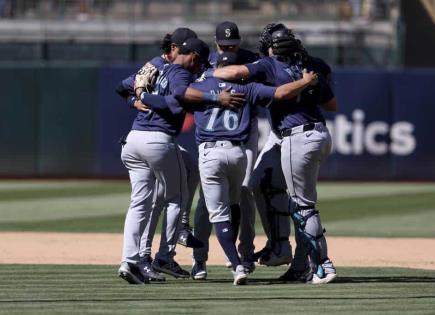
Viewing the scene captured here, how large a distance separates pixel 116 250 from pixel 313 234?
3.08 m

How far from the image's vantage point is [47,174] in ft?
61.7

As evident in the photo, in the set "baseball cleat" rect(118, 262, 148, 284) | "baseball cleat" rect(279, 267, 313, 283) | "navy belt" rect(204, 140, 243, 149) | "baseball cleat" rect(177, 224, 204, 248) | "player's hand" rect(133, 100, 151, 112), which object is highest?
"player's hand" rect(133, 100, 151, 112)

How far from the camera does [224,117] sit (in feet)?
24.5

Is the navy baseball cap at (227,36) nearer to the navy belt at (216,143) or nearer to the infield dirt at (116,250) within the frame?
the navy belt at (216,143)

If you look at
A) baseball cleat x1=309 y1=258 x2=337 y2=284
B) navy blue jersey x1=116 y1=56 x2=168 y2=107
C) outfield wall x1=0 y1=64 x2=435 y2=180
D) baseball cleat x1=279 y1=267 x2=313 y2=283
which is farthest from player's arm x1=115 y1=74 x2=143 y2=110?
outfield wall x1=0 y1=64 x2=435 y2=180

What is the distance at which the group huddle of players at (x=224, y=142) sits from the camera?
24.3ft

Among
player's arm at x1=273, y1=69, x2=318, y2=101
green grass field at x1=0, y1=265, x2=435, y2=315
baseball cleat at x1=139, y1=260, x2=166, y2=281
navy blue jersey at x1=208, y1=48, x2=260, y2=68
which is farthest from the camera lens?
navy blue jersey at x1=208, y1=48, x2=260, y2=68

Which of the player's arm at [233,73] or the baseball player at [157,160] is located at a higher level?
the player's arm at [233,73]

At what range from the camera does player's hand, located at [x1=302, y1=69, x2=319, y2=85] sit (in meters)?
7.34

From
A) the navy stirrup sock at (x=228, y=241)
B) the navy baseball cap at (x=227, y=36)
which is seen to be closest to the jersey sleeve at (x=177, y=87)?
the navy baseball cap at (x=227, y=36)

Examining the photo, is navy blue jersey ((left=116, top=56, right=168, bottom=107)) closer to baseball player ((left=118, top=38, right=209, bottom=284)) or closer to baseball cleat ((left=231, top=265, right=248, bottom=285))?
baseball player ((left=118, top=38, right=209, bottom=284))

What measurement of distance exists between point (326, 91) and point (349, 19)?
49.8 ft

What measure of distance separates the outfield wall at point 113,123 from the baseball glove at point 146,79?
9.88 m

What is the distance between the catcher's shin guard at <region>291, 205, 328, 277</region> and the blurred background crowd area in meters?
12.6
